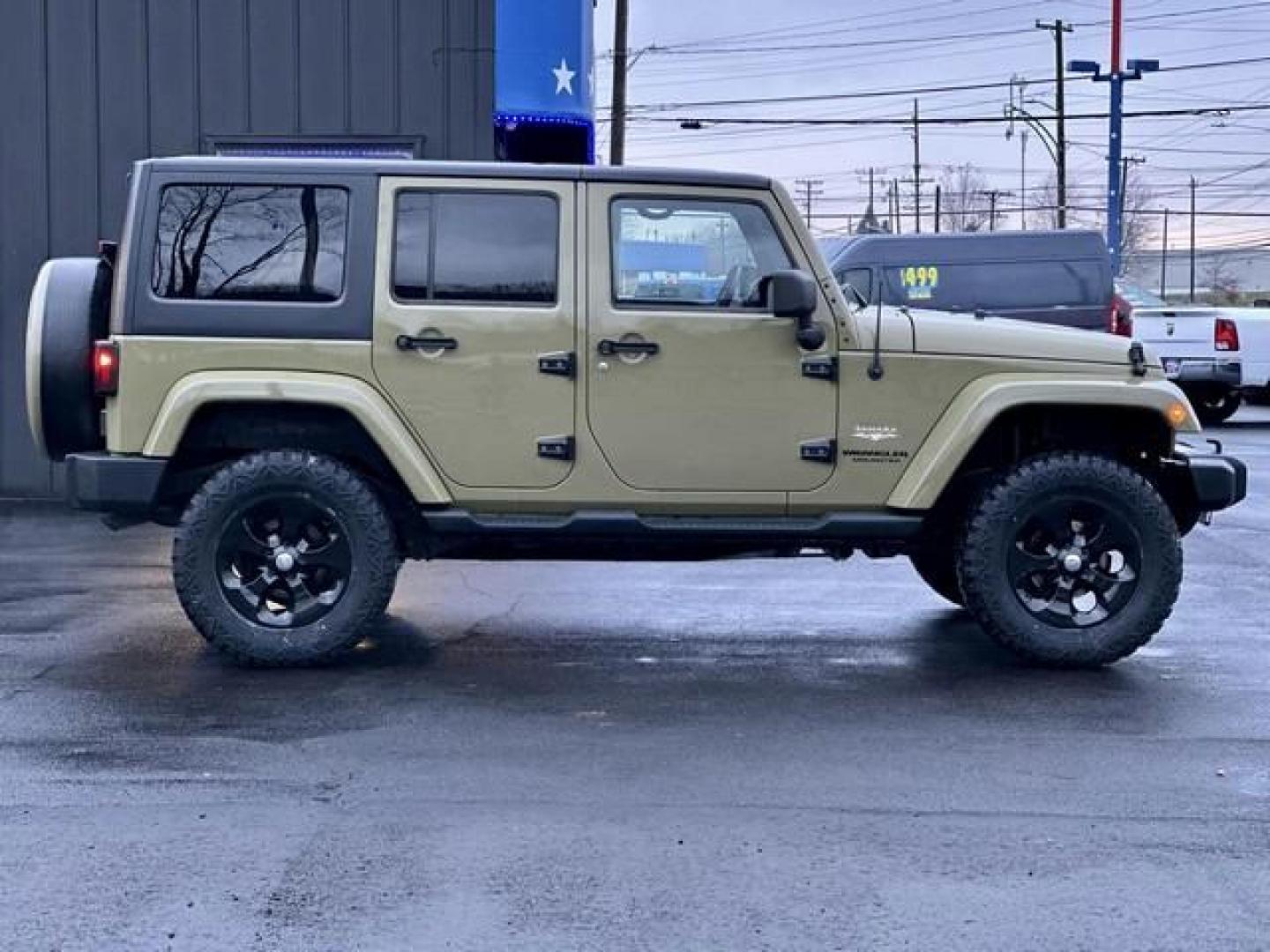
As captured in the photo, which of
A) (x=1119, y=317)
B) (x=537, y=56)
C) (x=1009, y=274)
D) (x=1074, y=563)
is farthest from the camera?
(x=1009, y=274)

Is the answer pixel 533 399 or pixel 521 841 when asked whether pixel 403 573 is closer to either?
pixel 533 399

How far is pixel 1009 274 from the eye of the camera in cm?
1866

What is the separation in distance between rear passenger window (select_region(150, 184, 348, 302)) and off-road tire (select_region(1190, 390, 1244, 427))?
1724cm

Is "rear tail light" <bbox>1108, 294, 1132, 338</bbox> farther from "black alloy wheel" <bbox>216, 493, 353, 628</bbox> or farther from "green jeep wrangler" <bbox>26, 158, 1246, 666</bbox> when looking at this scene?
"black alloy wheel" <bbox>216, 493, 353, 628</bbox>

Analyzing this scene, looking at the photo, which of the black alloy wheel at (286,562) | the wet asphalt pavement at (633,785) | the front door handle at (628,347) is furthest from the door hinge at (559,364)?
the wet asphalt pavement at (633,785)

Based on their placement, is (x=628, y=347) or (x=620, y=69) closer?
(x=628, y=347)

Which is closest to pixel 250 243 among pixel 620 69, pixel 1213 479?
pixel 1213 479

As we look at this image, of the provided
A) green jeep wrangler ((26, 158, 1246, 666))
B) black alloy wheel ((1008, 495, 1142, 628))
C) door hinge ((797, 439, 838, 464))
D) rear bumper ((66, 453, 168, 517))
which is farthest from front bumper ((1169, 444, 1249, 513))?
rear bumper ((66, 453, 168, 517))

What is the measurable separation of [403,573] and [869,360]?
12.8 feet

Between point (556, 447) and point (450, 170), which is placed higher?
point (450, 170)

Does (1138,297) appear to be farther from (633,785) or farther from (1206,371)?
(633,785)

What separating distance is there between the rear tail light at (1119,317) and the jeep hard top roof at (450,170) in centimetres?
1188

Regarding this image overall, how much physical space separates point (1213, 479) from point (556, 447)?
9.17 feet

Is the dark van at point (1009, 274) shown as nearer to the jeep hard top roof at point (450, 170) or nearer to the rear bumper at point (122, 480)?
the jeep hard top roof at point (450, 170)
